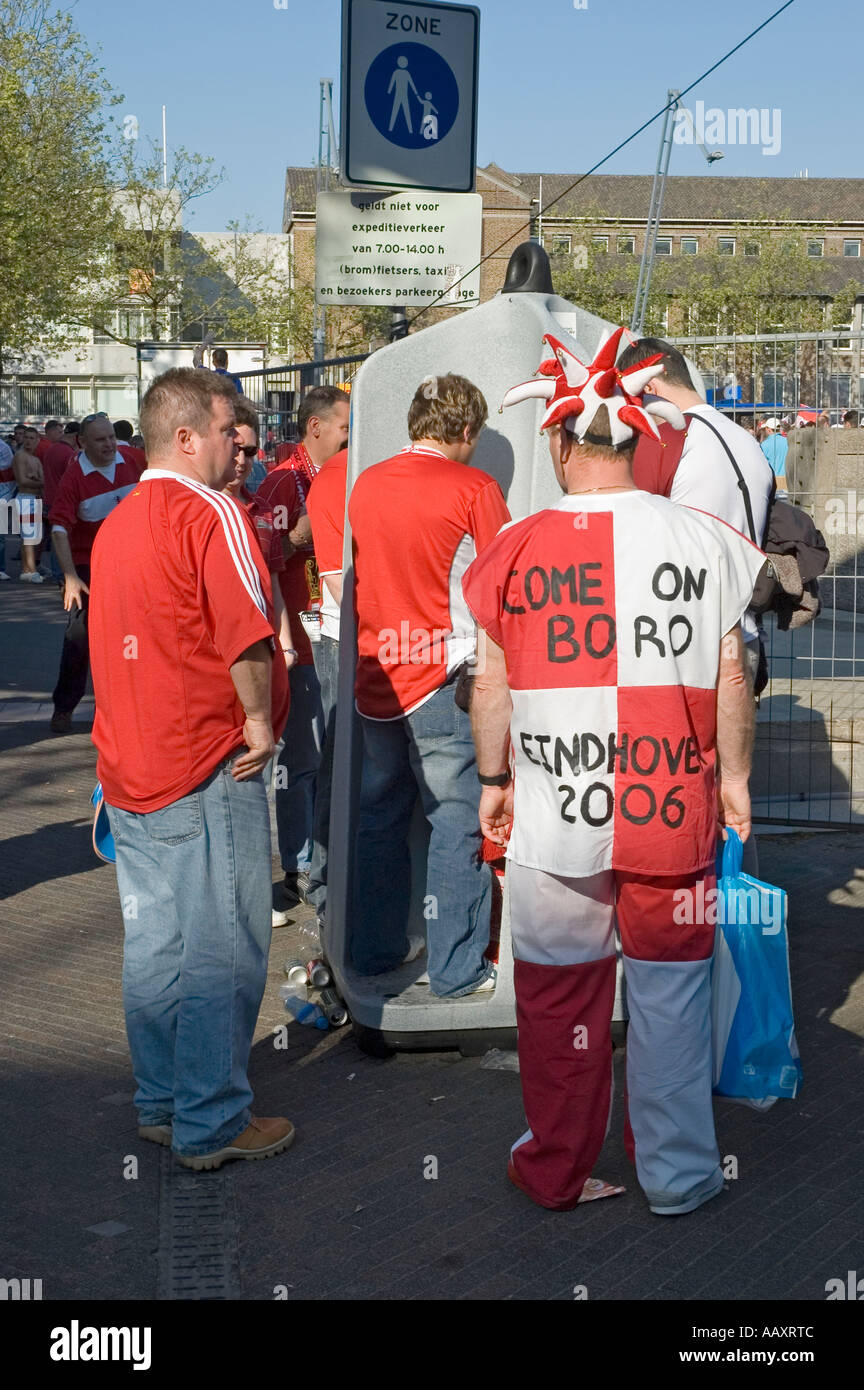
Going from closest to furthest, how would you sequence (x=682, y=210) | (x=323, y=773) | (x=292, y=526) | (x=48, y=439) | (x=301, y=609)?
(x=323, y=773) → (x=292, y=526) → (x=301, y=609) → (x=48, y=439) → (x=682, y=210)

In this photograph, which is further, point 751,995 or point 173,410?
point 751,995

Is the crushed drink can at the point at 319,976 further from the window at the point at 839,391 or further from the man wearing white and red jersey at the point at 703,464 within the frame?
the window at the point at 839,391

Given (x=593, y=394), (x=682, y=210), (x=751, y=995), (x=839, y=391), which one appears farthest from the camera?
(x=682, y=210)

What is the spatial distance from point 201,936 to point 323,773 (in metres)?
1.95

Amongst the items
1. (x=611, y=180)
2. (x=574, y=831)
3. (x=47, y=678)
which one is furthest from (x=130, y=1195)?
(x=611, y=180)

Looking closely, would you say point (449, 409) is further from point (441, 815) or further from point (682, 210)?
point (682, 210)

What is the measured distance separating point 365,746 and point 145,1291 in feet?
6.73

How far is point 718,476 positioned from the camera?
4801 mm

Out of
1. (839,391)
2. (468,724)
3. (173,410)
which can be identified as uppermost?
(839,391)

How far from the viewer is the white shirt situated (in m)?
4.78

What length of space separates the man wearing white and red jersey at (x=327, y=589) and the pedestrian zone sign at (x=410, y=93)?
4.95ft

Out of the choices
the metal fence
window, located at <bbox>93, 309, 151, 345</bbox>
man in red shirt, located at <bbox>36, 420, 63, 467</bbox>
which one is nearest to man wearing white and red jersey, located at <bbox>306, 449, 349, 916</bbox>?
the metal fence

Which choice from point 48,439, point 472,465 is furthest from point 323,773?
point 48,439
